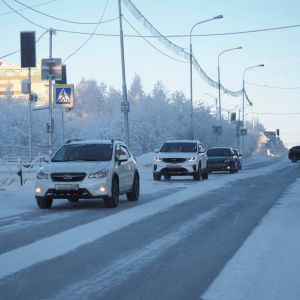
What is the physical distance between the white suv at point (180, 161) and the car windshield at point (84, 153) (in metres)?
11.8

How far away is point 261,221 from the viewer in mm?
→ 12539

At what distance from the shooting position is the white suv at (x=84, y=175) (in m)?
15.3

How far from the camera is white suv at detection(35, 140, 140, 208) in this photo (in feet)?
50.2

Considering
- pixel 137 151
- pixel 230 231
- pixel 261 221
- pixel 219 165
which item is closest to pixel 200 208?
pixel 261 221

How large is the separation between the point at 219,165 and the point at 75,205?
21763mm

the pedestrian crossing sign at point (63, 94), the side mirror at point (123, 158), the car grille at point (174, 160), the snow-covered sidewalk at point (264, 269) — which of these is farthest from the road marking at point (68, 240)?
the pedestrian crossing sign at point (63, 94)

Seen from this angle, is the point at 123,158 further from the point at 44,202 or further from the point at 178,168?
the point at 178,168

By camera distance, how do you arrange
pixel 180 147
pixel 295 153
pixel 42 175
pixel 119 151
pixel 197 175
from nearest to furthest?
1. pixel 42 175
2. pixel 119 151
3. pixel 197 175
4. pixel 180 147
5. pixel 295 153

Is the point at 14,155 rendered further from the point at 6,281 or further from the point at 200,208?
the point at 6,281

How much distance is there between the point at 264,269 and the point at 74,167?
852cm

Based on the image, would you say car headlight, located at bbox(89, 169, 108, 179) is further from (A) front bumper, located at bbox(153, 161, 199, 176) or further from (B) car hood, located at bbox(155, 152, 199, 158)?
(B) car hood, located at bbox(155, 152, 199, 158)

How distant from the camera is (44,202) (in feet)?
51.5

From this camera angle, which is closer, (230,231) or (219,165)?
(230,231)

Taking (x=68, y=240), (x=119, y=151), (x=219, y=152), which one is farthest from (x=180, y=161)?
(x=68, y=240)
